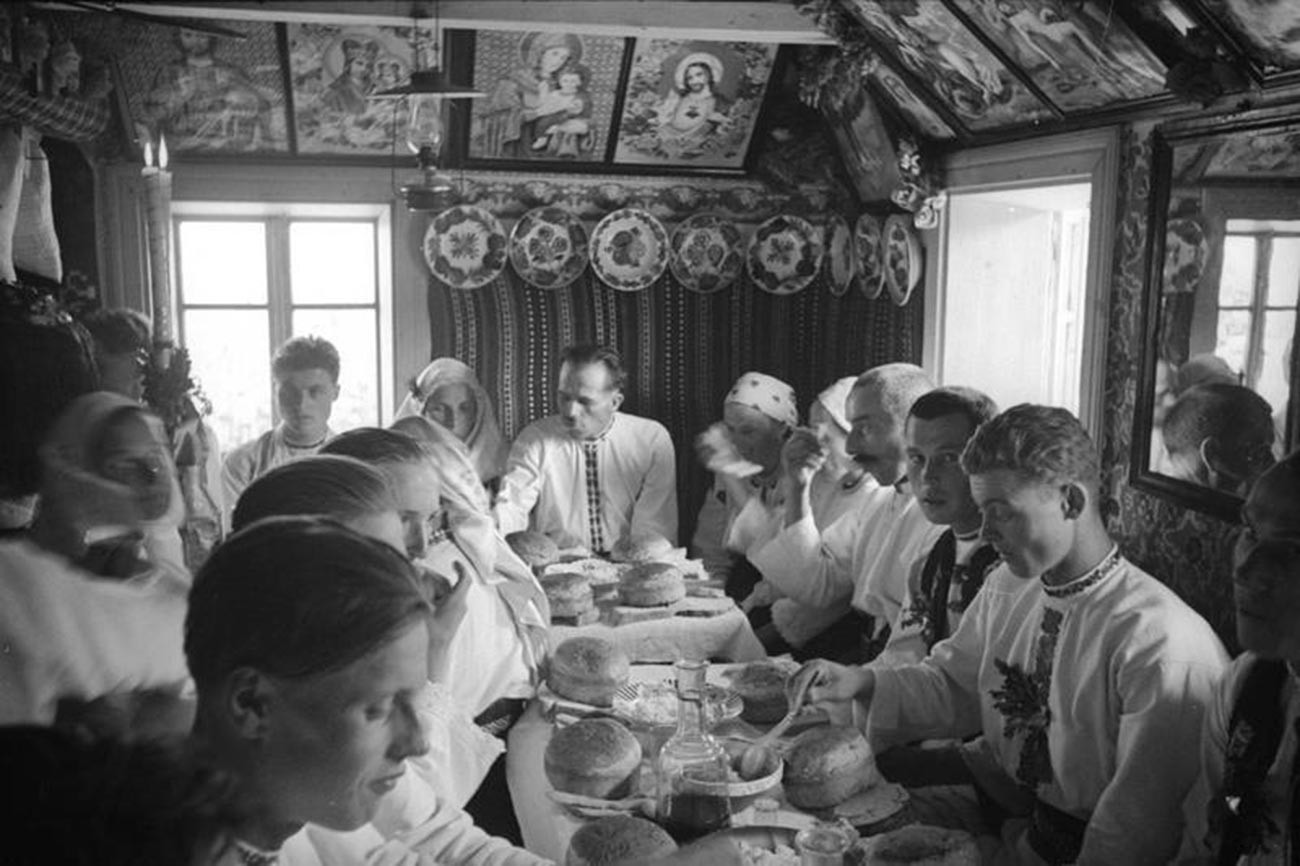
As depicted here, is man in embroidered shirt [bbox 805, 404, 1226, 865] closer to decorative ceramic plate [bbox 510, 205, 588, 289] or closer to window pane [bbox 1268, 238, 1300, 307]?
window pane [bbox 1268, 238, 1300, 307]

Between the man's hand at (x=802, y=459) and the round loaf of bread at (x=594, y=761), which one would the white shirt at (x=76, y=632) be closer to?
the round loaf of bread at (x=594, y=761)

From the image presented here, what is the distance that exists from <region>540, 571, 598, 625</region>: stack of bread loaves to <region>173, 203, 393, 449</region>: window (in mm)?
675

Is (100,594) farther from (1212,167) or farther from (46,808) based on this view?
(1212,167)

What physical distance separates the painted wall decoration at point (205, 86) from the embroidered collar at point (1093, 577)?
197 cm

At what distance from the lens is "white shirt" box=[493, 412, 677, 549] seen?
10.1 feet

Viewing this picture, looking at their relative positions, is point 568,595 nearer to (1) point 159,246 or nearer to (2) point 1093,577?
(2) point 1093,577

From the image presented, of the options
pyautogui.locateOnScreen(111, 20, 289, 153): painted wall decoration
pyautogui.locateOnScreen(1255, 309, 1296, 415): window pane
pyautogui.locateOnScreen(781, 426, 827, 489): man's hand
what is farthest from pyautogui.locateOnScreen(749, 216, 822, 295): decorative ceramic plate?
pyautogui.locateOnScreen(1255, 309, 1296, 415): window pane

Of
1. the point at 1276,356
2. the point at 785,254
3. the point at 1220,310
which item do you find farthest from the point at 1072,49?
the point at 785,254

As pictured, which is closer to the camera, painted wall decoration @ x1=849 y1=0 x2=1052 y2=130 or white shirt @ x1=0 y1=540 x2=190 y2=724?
white shirt @ x1=0 y1=540 x2=190 y2=724

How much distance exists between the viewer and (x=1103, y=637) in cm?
129

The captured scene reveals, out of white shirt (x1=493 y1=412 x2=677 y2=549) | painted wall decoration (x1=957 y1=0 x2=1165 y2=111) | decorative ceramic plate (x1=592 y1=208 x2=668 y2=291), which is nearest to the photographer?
painted wall decoration (x1=957 y1=0 x2=1165 y2=111)

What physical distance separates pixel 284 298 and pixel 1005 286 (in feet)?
5.70

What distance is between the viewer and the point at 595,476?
308 centimetres

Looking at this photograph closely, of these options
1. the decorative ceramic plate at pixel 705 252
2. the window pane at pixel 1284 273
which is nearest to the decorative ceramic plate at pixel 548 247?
the decorative ceramic plate at pixel 705 252
